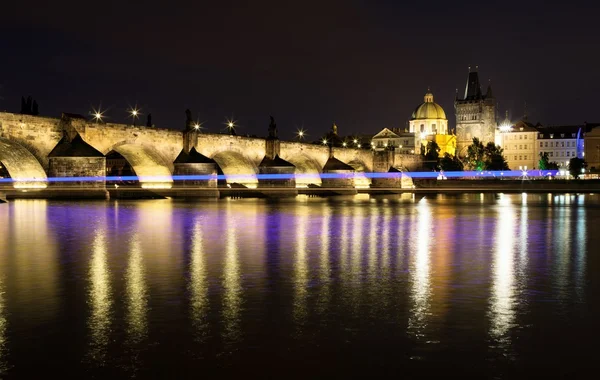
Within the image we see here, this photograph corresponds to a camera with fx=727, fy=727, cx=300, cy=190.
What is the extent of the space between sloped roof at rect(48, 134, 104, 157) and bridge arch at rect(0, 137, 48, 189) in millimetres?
1399

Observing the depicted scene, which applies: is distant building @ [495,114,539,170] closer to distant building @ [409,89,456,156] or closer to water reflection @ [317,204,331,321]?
distant building @ [409,89,456,156]

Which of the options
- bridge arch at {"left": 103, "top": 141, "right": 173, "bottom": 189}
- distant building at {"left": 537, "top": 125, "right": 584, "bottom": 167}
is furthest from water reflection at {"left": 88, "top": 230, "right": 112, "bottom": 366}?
distant building at {"left": 537, "top": 125, "right": 584, "bottom": 167}

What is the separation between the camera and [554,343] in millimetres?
8094

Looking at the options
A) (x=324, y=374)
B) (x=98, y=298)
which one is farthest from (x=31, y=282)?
(x=324, y=374)

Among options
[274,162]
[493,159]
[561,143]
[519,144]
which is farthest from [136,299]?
[519,144]

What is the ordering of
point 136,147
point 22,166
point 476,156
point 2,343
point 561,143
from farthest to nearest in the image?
point 561,143, point 476,156, point 136,147, point 22,166, point 2,343

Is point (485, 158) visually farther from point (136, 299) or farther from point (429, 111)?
point (136, 299)

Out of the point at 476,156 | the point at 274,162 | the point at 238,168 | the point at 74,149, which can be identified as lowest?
the point at 238,168

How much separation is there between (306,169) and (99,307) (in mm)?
71666

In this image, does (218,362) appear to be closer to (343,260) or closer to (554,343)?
(554,343)

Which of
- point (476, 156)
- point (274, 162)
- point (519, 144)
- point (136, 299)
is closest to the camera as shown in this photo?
point (136, 299)

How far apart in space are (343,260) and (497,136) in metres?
164

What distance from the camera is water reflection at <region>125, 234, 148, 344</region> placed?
8531 mm

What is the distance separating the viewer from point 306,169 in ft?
267
